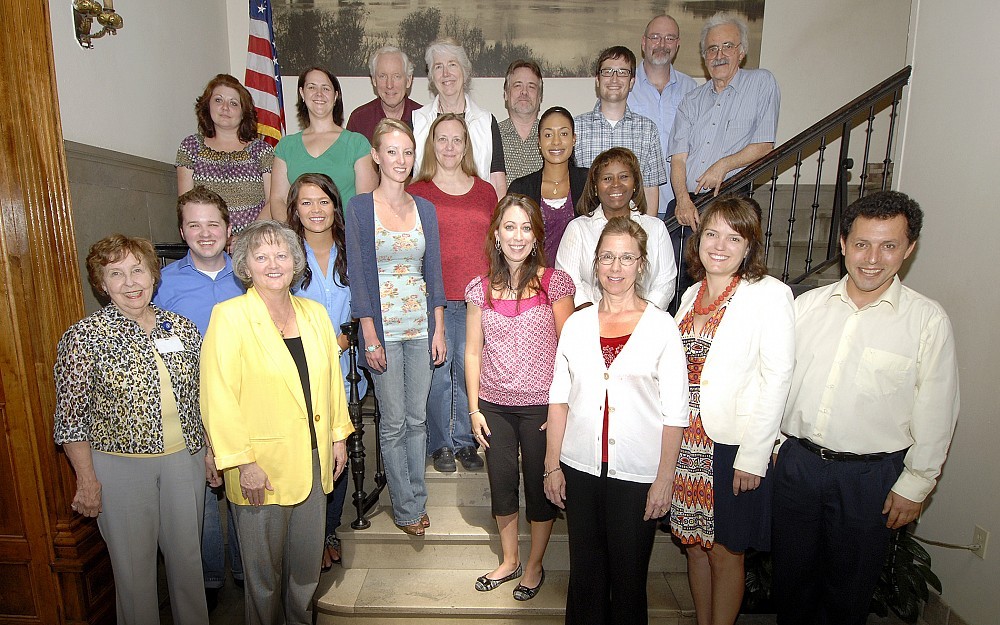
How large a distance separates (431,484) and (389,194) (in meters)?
1.70

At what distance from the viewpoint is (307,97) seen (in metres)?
3.16

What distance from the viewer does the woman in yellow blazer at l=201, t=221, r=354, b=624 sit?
2029 millimetres

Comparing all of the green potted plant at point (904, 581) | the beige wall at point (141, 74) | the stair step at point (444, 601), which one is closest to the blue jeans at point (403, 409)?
the stair step at point (444, 601)

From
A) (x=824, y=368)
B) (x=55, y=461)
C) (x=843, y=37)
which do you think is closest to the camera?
(x=824, y=368)

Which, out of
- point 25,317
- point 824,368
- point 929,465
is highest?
point 25,317

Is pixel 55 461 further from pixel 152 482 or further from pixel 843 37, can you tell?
pixel 843 37

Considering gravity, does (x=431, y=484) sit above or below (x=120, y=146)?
below

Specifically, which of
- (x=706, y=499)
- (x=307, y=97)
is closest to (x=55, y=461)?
(x=307, y=97)

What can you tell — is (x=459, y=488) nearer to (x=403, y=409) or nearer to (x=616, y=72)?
(x=403, y=409)

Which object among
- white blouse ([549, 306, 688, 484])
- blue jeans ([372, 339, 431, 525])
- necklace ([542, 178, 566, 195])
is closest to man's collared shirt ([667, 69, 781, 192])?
necklace ([542, 178, 566, 195])

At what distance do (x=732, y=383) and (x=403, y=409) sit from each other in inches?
60.7

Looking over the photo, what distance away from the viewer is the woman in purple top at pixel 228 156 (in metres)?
3.19

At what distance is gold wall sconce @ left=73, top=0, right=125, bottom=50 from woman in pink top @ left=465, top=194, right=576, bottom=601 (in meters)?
2.42

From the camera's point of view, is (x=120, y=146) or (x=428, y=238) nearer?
(x=428, y=238)
